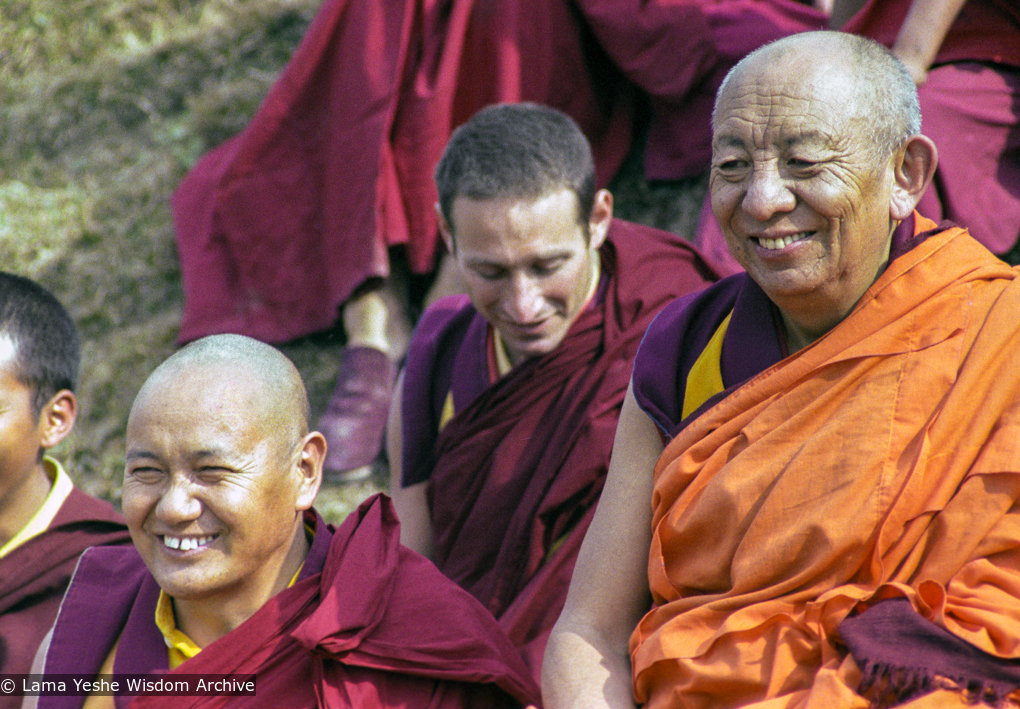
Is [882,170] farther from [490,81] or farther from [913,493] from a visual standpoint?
[490,81]

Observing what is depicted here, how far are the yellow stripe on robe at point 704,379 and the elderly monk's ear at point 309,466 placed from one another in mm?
813

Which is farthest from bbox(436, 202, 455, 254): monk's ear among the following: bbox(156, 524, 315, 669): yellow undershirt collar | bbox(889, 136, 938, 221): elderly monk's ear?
bbox(889, 136, 938, 221): elderly monk's ear

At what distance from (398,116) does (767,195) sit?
9.77 feet

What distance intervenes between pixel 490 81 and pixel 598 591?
303 centimetres

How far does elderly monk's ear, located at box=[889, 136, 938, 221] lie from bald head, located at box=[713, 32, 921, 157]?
3 centimetres

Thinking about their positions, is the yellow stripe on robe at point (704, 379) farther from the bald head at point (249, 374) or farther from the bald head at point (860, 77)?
the bald head at point (249, 374)

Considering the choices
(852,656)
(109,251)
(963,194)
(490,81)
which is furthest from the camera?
(109,251)

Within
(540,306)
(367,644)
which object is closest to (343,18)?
(540,306)

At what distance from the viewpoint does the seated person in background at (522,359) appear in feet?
9.99

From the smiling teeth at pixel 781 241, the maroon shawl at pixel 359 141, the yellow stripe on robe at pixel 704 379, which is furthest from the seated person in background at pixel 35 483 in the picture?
Result: the smiling teeth at pixel 781 241

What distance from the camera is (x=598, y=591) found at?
2.31 meters

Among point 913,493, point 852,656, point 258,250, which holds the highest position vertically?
point 913,493

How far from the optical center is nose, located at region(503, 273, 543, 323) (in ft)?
10.8

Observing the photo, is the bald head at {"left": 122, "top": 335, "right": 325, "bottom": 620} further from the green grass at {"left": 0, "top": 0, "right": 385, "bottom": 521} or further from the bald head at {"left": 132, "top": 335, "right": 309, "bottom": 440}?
the green grass at {"left": 0, "top": 0, "right": 385, "bottom": 521}
